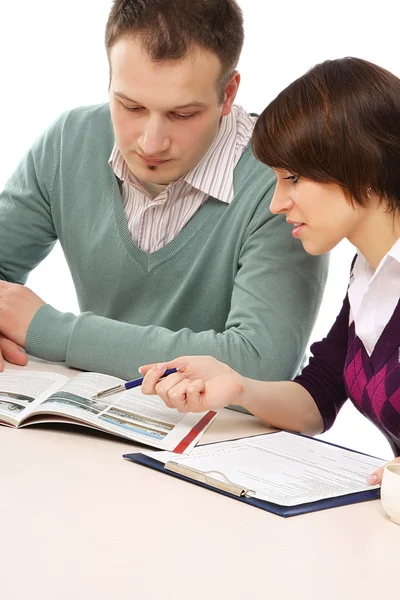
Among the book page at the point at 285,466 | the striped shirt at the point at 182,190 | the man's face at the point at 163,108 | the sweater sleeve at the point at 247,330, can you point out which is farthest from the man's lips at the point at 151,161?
the book page at the point at 285,466

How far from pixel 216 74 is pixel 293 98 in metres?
0.30

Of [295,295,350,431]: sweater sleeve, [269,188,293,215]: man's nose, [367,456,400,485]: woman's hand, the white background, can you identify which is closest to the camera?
[367,456,400,485]: woman's hand

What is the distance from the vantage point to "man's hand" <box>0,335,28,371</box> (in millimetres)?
1596

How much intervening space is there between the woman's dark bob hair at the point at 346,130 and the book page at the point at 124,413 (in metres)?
0.43

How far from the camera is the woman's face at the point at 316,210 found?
4.31 ft

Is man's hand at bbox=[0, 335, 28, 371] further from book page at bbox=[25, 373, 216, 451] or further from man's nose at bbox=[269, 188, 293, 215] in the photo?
man's nose at bbox=[269, 188, 293, 215]

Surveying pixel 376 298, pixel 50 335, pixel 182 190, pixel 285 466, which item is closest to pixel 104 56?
pixel 182 190

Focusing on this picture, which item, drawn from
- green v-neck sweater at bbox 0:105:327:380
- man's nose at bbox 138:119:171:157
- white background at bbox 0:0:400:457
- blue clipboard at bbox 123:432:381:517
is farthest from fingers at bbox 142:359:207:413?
Answer: white background at bbox 0:0:400:457

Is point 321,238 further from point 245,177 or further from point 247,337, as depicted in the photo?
point 245,177

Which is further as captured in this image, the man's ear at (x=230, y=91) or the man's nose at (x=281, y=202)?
the man's ear at (x=230, y=91)

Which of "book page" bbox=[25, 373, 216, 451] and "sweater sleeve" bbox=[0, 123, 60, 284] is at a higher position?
"sweater sleeve" bbox=[0, 123, 60, 284]

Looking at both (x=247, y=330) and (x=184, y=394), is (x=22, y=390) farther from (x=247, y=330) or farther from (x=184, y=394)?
(x=247, y=330)

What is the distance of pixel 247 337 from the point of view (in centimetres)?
153

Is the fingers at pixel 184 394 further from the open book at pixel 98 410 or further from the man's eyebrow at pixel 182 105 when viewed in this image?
the man's eyebrow at pixel 182 105
